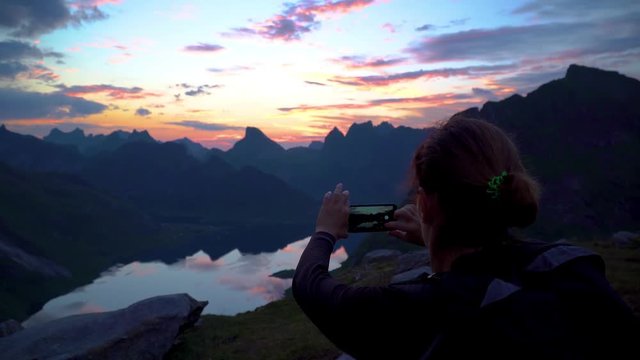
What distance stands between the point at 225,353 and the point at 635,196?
740 ft

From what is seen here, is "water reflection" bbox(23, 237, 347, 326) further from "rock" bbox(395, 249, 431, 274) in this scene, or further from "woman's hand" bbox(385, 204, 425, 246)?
"woman's hand" bbox(385, 204, 425, 246)

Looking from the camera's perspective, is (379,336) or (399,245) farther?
(399,245)

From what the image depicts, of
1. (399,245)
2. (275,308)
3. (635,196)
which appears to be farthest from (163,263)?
(635,196)

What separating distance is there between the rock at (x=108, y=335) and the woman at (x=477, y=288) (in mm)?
14959

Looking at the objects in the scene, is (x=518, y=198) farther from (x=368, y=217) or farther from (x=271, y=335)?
(x=271, y=335)

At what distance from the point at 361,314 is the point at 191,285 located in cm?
14810

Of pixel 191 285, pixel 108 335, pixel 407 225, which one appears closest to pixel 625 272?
pixel 108 335

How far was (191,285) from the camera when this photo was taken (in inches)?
5576

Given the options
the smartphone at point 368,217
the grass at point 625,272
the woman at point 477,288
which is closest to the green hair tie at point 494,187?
the woman at point 477,288

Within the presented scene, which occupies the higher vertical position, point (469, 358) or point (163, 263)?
point (469, 358)

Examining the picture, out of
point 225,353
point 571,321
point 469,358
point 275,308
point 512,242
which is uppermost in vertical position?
point 512,242

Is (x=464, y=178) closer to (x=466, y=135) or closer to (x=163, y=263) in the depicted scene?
(x=466, y=135)

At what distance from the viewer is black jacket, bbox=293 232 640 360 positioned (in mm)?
2139

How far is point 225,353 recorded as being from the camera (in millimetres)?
17688
